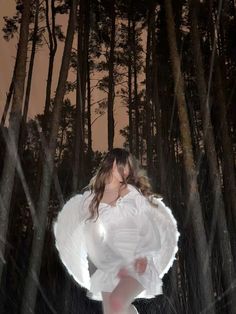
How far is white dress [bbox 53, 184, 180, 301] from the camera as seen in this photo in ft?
8.52

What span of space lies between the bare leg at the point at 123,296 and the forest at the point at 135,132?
5556 mm

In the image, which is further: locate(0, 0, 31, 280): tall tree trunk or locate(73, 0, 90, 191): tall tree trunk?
locate(73, 0, 90, 191): tall tree trunk

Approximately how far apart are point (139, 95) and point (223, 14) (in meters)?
6.57

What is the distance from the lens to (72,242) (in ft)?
8.82

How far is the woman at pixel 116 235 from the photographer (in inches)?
101

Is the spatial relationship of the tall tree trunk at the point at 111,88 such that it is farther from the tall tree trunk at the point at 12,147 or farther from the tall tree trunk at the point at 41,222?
the tall tree trunk at the point at 12,147

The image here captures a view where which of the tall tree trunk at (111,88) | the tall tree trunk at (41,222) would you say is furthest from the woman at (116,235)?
the tall tree trunk at (111,88)

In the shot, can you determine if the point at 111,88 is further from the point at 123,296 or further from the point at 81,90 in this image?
the point at 123,296

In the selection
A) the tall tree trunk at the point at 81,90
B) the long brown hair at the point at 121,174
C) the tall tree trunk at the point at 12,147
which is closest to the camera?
the long brown hair at the point at 121,174

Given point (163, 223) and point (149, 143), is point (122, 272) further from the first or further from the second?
point (149, 143)

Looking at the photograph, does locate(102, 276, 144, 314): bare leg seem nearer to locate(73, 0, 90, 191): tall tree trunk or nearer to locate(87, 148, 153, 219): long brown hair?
locate(87, 148, 153, 219): long brown hair

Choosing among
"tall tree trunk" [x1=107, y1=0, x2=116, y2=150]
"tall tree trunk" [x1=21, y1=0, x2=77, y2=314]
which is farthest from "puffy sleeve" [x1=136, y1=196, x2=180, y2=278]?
"tall tree trunk" [x1=107, y1=0, x2=116, y2=150]

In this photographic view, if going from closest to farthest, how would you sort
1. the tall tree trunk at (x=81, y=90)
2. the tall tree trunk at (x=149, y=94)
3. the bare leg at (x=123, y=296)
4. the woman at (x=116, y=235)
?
1. the bare leg at (x=123, y=296)
2. the woman at (x=116, y=235)
3. the tall tree trunk at (x=81, y=90)
4. the tall tree trunk at (x=149, y=94)

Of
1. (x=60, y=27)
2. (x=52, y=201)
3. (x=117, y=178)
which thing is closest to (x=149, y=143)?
(x=52, y=201)
